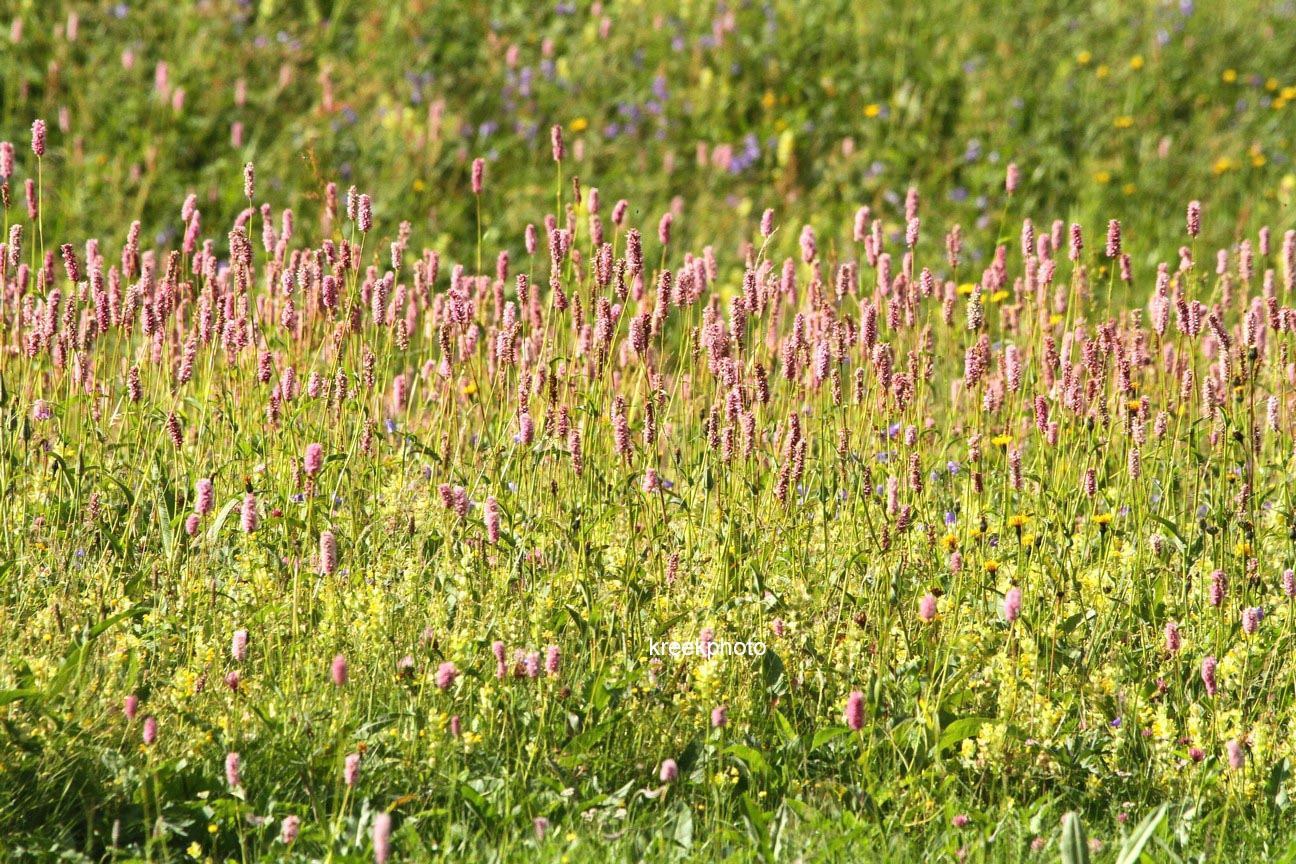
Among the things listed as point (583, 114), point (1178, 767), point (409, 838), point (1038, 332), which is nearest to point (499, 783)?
point (409, 838)

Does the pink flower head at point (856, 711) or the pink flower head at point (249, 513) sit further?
the pink flower head at point (249, 513)

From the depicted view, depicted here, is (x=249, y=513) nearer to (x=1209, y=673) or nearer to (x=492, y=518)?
(x=492, y=518)

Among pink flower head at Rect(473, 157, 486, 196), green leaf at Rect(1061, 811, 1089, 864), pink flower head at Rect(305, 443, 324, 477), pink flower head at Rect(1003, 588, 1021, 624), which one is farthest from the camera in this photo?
pink flower head at Rect(473, 157, 486, 196)

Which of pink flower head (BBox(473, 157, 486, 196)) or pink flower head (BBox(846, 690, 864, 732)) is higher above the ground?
pink flower head (BBox(473, 157, 486, 196))

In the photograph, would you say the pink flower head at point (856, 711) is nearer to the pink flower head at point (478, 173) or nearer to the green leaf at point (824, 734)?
the green leaf at point (824, 734)

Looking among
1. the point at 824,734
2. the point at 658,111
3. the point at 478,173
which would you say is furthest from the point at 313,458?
the point at 658,111

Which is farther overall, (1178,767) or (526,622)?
(526,622)

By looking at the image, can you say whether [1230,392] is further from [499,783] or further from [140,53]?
[140,53]

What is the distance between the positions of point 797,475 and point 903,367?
1.79 m

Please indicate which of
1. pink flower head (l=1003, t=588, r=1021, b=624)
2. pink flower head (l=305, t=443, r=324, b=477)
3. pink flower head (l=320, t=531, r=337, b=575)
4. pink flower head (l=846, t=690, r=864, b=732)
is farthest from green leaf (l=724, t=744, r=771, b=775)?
pink flower head (l=305, t=443, r=324, b=477)

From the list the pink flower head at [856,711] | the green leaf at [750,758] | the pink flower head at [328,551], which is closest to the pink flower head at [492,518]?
the pink flower head at [328,551]

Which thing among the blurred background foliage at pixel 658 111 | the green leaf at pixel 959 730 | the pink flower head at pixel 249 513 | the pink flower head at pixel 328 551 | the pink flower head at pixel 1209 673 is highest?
the blurred background foliage at pixel 658 111

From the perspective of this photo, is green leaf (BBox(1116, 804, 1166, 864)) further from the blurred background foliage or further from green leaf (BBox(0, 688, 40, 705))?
the blurred background foliage

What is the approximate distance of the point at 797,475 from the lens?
3.31m
